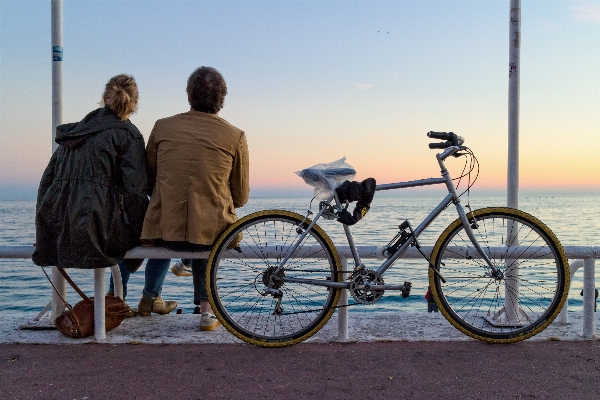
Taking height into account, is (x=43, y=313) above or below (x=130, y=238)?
below

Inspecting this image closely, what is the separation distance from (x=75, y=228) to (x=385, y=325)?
2.28 m

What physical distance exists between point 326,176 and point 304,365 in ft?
3.94

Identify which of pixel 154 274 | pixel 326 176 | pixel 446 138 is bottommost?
pixel 154 274

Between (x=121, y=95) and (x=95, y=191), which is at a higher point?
(x=121, y=95)

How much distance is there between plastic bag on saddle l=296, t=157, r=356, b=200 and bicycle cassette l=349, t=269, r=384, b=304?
552 mm

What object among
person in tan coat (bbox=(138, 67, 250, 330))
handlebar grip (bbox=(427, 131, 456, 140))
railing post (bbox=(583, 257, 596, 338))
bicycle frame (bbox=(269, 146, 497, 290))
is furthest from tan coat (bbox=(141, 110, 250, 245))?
railing post (bbox=(583, 257, 596, 338))

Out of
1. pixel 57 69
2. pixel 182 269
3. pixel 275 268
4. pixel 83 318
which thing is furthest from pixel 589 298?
pixel 57 69

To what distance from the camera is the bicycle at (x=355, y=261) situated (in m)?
3.87

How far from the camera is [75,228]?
3.86 meters

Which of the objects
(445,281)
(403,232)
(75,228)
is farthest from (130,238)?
(445,281)

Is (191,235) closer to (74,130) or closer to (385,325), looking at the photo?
(74,130)

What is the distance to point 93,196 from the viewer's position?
387cm

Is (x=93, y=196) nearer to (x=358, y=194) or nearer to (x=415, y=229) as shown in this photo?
(x=358, y=194)

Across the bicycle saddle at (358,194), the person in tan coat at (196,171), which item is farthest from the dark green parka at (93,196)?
the bicycle saddle at (358,194)
